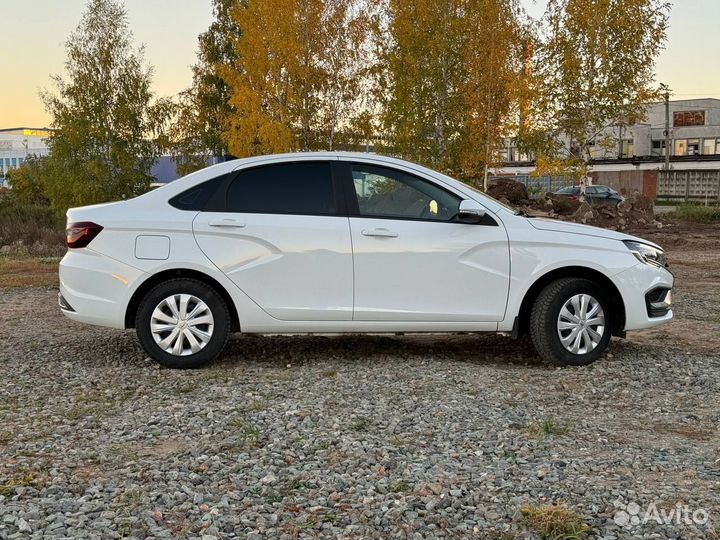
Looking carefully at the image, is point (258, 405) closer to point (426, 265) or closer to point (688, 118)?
point (426, 265)

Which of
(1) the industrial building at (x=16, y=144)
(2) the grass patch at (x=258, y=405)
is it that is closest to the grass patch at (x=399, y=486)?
(2) the grass patch at (x=258, y=405)

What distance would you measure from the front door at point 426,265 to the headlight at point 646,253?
1186 mm

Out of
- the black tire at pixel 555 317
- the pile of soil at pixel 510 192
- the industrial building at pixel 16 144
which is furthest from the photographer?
the industrial building at pixel 16 144

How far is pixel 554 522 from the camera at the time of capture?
11.0 feet

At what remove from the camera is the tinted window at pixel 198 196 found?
6.53 m

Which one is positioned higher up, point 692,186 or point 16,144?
point 16,144

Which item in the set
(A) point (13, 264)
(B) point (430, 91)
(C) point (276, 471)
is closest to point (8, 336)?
(C) point (276, 471)

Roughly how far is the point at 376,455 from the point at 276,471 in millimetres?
589

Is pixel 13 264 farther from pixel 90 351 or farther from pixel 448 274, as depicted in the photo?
pixel 448 274

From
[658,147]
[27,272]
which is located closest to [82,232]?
[27,272]

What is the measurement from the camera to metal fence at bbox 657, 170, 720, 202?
41.3 metres

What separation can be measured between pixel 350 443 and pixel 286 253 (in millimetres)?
2299

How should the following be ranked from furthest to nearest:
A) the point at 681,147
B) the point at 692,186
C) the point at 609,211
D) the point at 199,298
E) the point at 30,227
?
the point at 681,147 < the point at 692,186 < the point at 609,211 < the point at 30,227 < the point at 199,298

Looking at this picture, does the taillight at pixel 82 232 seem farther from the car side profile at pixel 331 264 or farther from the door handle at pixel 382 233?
the door handle at pixel 382 233
